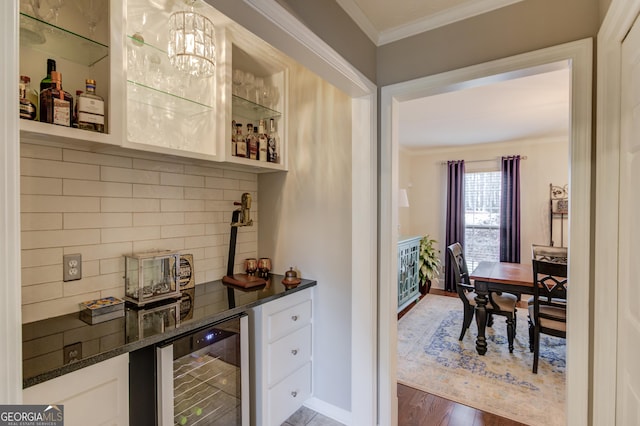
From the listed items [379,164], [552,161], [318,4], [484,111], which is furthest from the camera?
[552,161]

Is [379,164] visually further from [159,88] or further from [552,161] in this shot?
[552,161]

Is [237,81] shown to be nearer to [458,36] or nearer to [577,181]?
[458,36]

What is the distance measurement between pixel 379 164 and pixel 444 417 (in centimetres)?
177

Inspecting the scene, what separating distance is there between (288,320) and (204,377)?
22.1 inches

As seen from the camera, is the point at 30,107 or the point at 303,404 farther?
the point at 303,404

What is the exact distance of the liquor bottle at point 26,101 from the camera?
107cm

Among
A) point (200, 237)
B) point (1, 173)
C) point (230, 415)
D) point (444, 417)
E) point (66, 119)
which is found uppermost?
point (66, 119)

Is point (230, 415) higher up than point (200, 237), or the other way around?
point (200, 237)

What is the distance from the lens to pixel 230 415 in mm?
1590

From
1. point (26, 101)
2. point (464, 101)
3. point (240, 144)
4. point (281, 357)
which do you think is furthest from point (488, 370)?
point (26, 101)

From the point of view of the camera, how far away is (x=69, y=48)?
1282 millimetres

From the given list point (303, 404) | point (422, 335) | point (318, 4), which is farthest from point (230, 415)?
point (422, 335)

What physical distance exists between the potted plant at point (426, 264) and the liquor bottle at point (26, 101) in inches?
181

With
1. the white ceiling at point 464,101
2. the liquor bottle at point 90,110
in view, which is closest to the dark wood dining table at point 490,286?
the white ceiling at point 464,101
